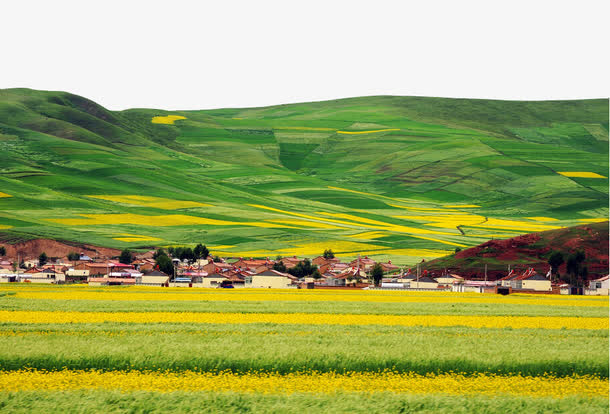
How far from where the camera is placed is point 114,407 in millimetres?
22078

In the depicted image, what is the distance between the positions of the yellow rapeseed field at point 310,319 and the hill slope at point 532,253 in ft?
221

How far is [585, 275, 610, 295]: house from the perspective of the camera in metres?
103

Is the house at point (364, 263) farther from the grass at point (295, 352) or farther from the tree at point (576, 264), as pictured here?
the grass at point (295, 352)

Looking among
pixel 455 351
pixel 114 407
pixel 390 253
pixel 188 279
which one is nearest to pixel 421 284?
pixel 188 279

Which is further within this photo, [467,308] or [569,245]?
[569,245]

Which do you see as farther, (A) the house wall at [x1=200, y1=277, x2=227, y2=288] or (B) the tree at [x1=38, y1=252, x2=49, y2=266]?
(B) the tree at [x1=38, y1=252, x2=49, y2=266]

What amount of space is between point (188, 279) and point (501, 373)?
9529 centimetres

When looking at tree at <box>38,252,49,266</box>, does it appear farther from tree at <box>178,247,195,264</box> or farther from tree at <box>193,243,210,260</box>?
tree at <box>193,243,210,260</box>

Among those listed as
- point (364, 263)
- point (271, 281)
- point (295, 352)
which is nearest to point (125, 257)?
point (271, 281)

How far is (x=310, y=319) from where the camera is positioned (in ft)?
154

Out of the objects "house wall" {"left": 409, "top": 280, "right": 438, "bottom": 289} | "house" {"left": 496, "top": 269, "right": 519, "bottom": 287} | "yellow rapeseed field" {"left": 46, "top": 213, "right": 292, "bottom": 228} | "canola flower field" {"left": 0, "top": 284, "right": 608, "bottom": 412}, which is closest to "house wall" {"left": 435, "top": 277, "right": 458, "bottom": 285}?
"house wall" {"left": 409, "top": 280, "right": 438, "bottom": 289}

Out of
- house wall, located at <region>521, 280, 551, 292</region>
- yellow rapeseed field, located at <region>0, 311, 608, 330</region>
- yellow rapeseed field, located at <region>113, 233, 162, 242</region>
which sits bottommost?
yellow rapeseed field, located at <region>0, 311, 608, 330</region>

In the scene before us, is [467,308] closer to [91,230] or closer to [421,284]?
[421,284]

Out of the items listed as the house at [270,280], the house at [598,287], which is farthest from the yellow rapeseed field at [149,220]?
the house at [598,287]
